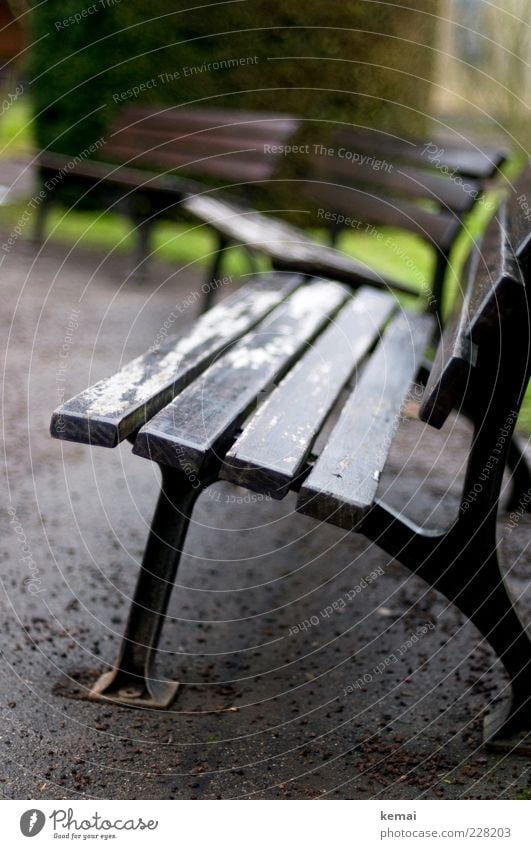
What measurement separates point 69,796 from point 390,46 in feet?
23.3

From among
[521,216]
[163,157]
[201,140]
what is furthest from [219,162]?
[521,216]

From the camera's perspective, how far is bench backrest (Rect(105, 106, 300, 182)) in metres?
5.63

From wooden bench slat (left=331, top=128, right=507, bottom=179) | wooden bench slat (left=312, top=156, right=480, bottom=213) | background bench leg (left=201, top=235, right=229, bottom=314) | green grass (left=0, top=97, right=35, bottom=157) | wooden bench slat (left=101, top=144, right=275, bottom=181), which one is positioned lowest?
background bench leg (left=201, top=235, right=229, bottom=314)

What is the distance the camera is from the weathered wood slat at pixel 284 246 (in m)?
3.59

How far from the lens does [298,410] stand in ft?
6.64

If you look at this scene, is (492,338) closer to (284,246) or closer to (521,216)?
(521,216)

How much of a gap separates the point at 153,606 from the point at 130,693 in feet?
0.66

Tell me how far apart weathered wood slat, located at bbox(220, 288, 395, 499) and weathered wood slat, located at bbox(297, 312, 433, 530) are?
0.04 metres

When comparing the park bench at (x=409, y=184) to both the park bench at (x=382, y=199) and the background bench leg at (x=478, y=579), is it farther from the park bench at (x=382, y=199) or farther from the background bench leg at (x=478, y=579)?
the background bench leg at (x=478, y=579)

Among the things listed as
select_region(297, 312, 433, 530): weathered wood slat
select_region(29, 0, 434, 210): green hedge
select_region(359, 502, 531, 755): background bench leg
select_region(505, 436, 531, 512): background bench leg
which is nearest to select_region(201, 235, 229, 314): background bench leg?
select_region(297, 312, 433, 530): weathered wood slat

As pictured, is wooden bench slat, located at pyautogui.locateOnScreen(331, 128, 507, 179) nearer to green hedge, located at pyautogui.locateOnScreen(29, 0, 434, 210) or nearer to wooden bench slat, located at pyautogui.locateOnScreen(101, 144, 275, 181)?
wooden bench slat, located at pyautogui.locateOnScreen(101, 144, 275, 181)

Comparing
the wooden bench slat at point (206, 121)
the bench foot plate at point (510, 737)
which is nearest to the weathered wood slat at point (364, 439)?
the bench foot plate at point (510, 737)

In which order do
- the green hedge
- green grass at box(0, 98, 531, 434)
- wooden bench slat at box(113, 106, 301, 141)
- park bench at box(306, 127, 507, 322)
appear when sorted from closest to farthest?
1. park bench at box(306, 127, 507, 322)
2. wooden bench slat at box(113, 106, 301, 141)
3. green grass at box(0, 98, 531, 434)
4. the green hedge

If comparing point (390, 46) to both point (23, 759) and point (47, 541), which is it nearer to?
point (47, 541)
